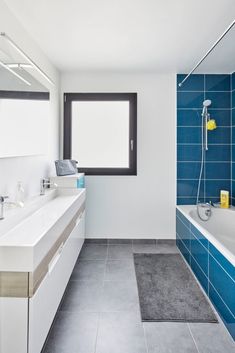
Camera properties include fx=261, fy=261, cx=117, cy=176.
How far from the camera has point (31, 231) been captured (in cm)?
163

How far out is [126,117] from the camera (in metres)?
3.62

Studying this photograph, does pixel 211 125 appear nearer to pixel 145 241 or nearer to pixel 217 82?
pixel 217 82

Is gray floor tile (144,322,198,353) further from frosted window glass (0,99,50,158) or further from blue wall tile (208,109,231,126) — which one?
blue wall tile (208,109,231,126)

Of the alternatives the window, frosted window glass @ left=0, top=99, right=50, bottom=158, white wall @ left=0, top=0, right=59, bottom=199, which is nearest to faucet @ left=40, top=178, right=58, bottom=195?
white wall @ left=0, top=0, right=59, bottom=199

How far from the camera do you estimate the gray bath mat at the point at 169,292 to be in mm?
2064

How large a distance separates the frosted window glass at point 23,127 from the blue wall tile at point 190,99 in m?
1.76

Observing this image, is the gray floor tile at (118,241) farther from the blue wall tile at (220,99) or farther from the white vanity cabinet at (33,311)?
the blue wall tile at (220,99)

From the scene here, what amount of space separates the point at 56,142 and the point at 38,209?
1402mm

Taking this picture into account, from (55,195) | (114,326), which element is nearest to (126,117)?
(55,195)

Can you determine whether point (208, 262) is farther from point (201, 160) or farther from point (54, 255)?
point (201, 160)

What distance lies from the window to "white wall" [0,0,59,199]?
0.22 m

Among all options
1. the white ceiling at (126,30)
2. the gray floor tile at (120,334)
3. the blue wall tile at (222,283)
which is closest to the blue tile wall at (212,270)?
the blue wall tile at (222,283)

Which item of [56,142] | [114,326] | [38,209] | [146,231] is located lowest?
[114,326]

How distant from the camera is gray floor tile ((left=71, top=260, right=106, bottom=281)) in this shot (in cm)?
268
